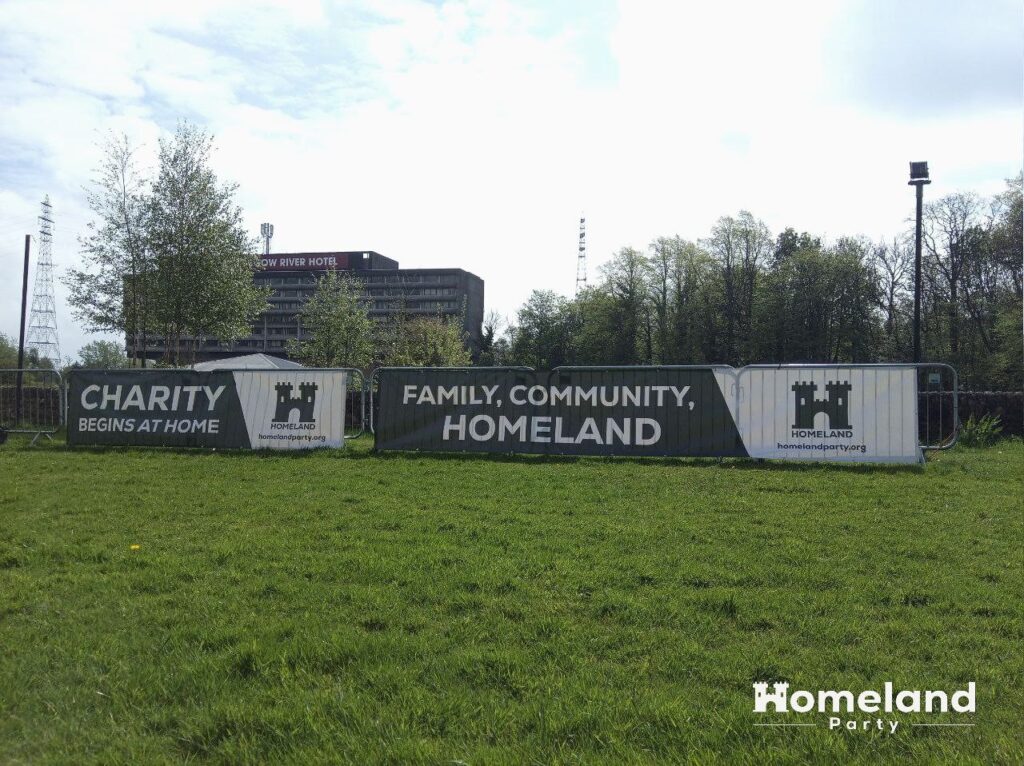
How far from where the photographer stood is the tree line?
47875 millimetres

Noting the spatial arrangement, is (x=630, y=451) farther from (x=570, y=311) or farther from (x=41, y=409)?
(x=570, y=311)

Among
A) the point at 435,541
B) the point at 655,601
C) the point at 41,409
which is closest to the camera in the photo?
the point at 655,601

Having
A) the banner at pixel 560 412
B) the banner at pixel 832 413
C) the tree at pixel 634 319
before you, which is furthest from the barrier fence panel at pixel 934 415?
the tree at pixel 634 319

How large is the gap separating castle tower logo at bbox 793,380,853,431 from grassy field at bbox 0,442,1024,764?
379cm

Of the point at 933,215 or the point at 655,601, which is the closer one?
the point at 655,601

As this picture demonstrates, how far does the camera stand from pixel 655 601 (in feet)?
15.8

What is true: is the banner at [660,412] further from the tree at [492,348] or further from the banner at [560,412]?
the tree at [492,348]

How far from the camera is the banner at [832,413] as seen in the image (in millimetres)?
12336

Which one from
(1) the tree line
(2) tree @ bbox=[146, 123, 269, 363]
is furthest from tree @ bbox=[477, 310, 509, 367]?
(2) tree @ bbox=[146, 123, 269, 363]

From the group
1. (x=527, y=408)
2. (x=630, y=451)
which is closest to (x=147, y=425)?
(x=527, y=408)

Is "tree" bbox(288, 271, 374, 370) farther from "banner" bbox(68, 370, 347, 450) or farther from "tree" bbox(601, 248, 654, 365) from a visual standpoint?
"tree" bbox(601, 248, 654, 365)

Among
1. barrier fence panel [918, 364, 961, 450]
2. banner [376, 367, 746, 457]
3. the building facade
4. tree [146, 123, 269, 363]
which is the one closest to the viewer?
banner [376, 367, 746, 457]

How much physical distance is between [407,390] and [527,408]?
257cm

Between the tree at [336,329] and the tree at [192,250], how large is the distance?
16.4 meters
